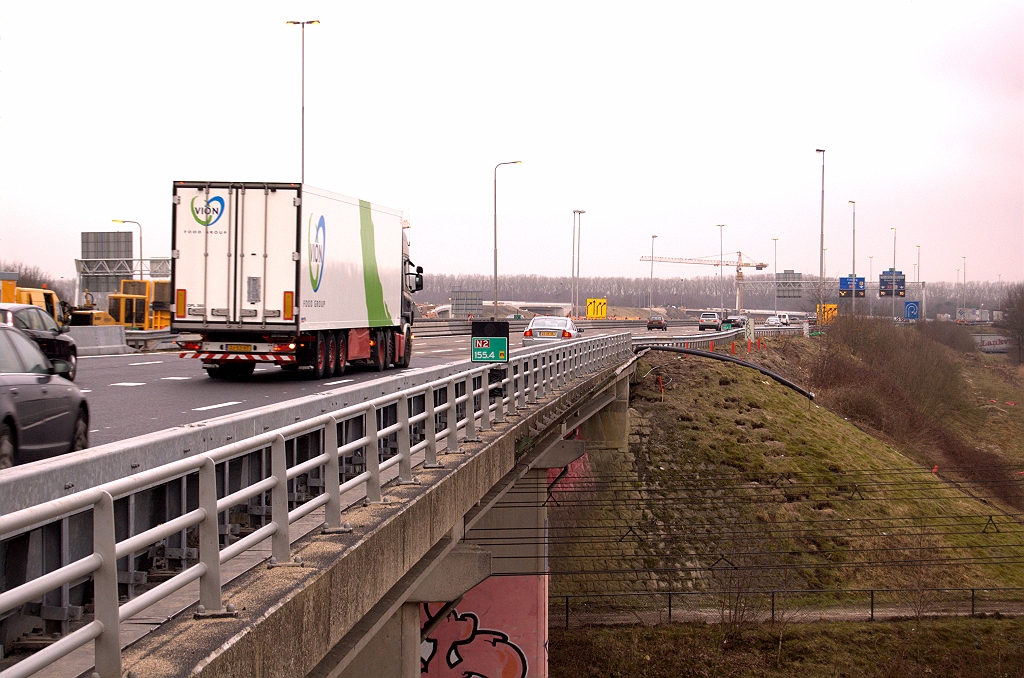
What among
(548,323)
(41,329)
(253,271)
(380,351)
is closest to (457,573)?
(253,271)

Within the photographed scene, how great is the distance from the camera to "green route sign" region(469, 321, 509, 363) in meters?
14.2

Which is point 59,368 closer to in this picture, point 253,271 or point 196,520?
point 196,520

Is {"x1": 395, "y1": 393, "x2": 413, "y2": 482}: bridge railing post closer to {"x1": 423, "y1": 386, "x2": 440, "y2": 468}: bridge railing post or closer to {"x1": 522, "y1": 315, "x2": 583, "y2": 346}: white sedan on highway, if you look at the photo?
{"x1": 423, "y1": 386, "x2": 440, "y2": 468}: bridge railing post

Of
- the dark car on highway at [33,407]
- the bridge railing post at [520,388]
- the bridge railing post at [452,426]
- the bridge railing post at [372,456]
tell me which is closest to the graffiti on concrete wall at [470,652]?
the bridge railing post at [520,388]

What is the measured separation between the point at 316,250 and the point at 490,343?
7795 millimetres

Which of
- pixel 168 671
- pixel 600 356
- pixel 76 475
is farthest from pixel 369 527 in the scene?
pixel 600 356

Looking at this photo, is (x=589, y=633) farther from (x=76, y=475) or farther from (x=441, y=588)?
(x=76, y=475)

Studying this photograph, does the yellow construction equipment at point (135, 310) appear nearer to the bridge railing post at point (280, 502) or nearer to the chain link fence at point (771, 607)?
the chain link fence at point (771, 607)

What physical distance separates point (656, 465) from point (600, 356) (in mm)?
9168

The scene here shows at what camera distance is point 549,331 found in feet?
136

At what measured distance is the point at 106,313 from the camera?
172ft

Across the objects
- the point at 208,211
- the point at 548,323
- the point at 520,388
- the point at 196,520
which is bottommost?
the point at 520,388

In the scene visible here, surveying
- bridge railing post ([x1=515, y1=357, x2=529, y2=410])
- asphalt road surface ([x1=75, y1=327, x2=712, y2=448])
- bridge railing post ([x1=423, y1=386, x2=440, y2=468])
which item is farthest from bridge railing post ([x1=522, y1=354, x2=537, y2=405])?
bridge railing post ([x1=423, y1=386, x2=440, y2=468])

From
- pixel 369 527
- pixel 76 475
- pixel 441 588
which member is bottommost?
pixel 441 588
